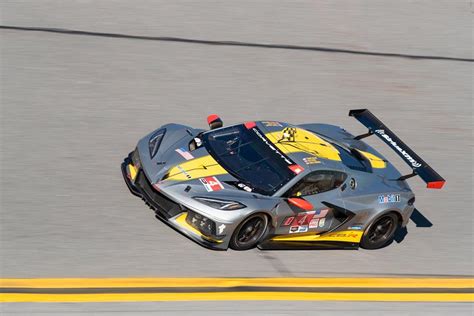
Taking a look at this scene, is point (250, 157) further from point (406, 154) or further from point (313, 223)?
Result: point (406, 154)

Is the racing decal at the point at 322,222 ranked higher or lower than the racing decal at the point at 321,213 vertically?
lower

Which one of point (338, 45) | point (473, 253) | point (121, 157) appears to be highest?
point (338, 45)

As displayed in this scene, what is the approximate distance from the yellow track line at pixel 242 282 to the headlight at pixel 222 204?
0.77 metres

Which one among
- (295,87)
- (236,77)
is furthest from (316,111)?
(236,77)

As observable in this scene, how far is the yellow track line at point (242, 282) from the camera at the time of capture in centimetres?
779

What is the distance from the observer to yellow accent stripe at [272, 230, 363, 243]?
29.5 feet

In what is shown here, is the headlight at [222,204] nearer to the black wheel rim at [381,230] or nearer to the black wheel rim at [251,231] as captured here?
the black wheel rim at [251,231]

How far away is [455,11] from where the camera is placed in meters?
16.3

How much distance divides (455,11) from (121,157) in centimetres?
903

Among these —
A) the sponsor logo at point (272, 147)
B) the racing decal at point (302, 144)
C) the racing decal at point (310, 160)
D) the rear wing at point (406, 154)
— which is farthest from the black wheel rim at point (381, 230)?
the sponsor logo at point (272, 147)

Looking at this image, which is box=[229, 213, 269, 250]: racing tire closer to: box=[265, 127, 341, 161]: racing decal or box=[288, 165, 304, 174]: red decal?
box=[288, 165, 304, 174]: red decal

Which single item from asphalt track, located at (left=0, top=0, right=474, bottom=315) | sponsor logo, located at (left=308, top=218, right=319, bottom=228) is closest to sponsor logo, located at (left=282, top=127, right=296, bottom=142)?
sponsor logo, located at (left=308, top=218, right=319, bottom=228)

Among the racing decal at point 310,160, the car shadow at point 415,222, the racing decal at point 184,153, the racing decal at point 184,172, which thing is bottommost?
the car shadow at point 415,222

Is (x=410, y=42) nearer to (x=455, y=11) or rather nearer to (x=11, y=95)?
(x=455, y=11)
